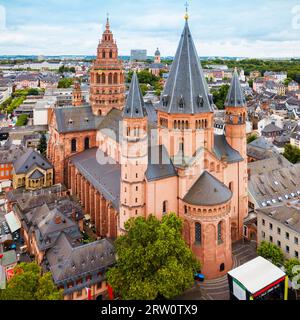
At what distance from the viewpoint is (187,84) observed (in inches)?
1989

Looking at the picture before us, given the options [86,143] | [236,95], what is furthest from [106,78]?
[236,95]

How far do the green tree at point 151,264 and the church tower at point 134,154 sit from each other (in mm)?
5551

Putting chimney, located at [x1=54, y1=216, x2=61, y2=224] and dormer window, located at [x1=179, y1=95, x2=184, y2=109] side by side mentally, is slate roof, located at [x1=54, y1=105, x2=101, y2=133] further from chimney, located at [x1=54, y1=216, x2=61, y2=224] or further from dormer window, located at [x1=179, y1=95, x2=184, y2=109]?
dormer window, located at [x1=179, y1=95, x2=184, y2=109]

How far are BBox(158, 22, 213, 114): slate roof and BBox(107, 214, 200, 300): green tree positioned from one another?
57.4 ft

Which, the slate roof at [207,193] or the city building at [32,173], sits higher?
the slate roof at [207,193]

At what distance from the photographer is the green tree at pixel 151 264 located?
3894 centimetres

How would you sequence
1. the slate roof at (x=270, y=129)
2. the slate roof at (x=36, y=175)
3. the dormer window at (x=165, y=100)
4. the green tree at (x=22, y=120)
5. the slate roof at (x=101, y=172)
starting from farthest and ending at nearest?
the green tree at (x=22, y=120), the slate roof at (x=270, y=129), the slate roof at (x=36, y=175), the slate roof at (x=101, y=172), the dormer window at (x=165, y=100)

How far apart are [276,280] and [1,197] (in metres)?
66.2

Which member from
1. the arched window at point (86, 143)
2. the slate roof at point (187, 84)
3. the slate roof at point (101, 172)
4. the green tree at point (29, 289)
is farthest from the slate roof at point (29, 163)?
the green tree at point (29, 289)

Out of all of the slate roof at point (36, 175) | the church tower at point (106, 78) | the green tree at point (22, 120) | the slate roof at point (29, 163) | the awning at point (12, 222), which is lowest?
the awning at point (12, 222)

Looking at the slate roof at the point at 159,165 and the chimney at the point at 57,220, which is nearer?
the slate roof at the point at 159,165

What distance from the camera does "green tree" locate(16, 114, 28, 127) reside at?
154 meters

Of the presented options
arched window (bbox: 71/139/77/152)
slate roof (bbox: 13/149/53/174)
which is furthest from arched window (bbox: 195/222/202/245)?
slate roof (bbox: 13/149/53/174)

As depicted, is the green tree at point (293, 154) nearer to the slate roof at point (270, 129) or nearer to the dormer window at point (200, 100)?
the slate roof at point (270, 129)
